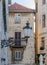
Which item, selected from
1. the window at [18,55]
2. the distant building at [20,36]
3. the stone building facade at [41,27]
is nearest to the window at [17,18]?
the distant building at [20,36]

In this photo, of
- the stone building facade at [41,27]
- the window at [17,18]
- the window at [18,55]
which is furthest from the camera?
the stone building facade at [41,27]

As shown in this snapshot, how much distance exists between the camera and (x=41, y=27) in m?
41.8

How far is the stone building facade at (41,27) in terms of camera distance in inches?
1624

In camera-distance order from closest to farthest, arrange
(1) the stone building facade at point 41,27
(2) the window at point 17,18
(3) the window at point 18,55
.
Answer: (3) the window at point 18,55 → (2) the window at point 17,18 → (1) the stone building facade at point 41,27

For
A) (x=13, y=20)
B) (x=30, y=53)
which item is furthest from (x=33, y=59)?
(x=13, y=20)

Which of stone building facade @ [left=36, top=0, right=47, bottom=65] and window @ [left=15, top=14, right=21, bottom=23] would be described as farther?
stone building facade @ [left=36, top=0, right=47, bottom=65]

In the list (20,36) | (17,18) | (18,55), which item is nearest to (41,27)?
(20,36)

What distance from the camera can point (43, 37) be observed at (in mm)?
41625

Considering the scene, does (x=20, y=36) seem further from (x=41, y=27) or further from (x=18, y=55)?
(x=41, y=27)

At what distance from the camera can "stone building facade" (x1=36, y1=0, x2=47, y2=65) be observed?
41250 millimetres

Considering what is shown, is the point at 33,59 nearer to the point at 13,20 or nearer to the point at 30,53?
the point at 30,53

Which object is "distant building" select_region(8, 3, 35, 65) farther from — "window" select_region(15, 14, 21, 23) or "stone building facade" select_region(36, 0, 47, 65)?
"stone building facade" select_region(36, 0, 47, 65)

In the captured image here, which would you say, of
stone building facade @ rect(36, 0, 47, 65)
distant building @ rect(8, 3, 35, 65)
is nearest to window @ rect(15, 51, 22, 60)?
distant building @ rect(8, 3, 35, 65)

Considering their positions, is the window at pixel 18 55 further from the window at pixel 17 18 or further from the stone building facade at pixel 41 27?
the window at pixel 17 18
